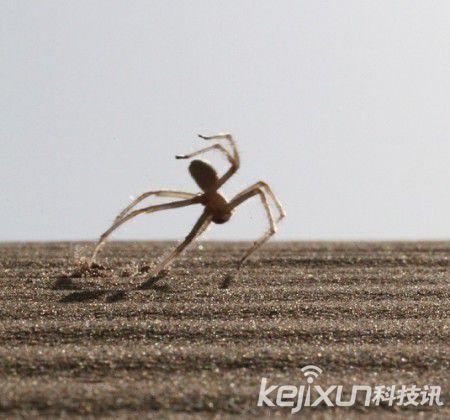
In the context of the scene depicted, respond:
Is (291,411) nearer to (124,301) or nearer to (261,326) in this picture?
(261,326)

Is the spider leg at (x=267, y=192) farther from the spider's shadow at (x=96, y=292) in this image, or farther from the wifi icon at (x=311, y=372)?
the wifi icon at (x=311, y=372)

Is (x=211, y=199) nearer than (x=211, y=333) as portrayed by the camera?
No

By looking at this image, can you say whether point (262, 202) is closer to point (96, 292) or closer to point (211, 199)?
point (211, 199)

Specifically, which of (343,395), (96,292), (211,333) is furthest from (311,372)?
(96,292)

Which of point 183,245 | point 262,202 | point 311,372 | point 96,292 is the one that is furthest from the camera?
point 262,202

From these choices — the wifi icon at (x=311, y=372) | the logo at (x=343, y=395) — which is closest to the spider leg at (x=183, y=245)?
the wifi icon at (x=311, y=372)

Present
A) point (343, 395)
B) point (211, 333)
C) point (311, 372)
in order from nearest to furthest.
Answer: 1. point (343, 395)
2. point (311, 372)
3. point (211, 333)

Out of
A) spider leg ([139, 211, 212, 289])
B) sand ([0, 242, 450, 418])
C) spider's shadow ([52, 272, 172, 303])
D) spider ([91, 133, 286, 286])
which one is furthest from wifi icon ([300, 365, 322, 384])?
spider ([91, 133, 286, 286])

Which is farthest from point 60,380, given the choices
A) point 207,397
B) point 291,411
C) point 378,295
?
point 378,295

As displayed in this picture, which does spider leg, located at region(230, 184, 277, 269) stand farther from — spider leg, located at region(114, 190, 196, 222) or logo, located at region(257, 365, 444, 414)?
logo, located at region(257, 365, 444, 414)
